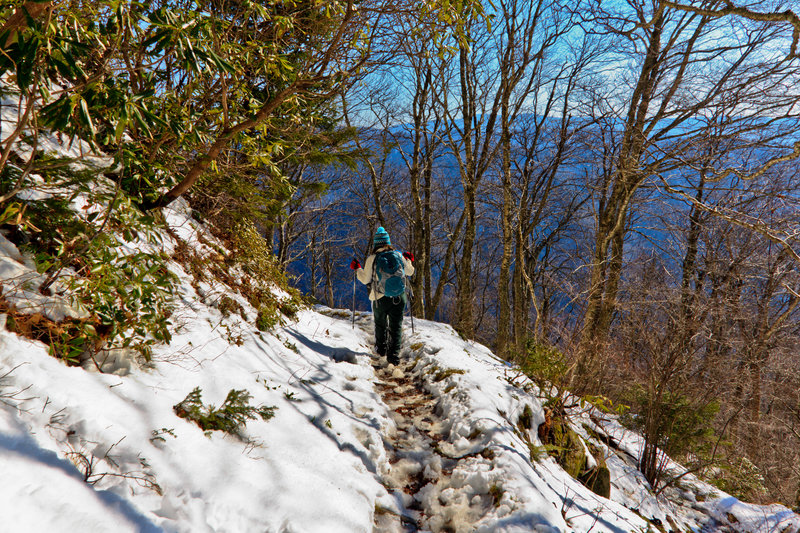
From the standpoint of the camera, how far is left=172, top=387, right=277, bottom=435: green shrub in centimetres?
253

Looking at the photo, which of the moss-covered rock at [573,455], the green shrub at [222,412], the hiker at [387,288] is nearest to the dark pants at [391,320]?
the hiker at [387,288]

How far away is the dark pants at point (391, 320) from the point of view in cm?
612

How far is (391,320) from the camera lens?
6.21 m

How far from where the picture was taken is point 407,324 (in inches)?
341

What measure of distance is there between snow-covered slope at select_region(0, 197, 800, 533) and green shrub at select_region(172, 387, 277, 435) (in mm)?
81

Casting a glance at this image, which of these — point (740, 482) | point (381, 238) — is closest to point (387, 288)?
point (381, 238)

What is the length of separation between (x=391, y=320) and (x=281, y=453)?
3647mm

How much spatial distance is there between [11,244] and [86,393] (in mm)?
1338

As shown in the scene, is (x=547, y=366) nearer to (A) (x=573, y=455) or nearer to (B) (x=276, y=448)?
(A) (x=573, y=455)

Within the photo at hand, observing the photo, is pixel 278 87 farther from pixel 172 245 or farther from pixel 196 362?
pixel 196 362

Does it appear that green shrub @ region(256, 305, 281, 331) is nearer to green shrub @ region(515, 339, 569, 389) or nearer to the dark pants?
the dark pants

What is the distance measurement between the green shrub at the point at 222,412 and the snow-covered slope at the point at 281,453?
81 mm

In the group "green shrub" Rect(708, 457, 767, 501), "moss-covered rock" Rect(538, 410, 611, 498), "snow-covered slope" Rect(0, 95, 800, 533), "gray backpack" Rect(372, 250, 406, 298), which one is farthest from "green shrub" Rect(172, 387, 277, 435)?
"green shrub" Rect(708, 457, 767, 501)

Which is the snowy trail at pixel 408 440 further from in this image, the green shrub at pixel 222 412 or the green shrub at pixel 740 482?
the green shrub at pixel 740 482
